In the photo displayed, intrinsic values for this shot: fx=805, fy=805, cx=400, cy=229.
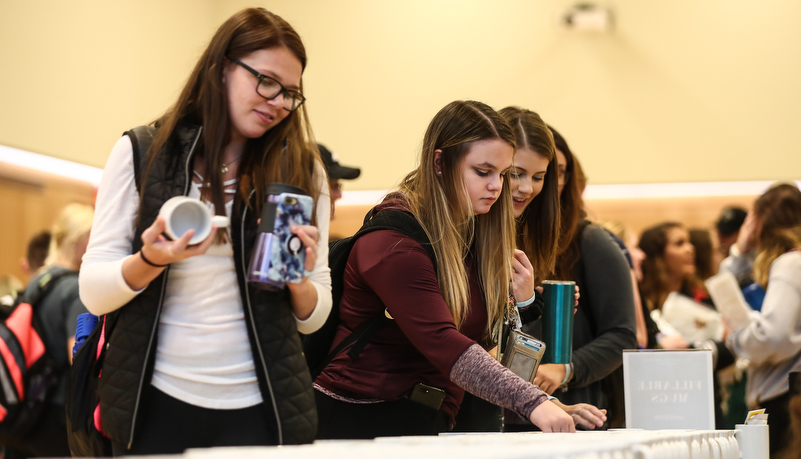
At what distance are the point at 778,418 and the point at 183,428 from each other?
2919 millimetres

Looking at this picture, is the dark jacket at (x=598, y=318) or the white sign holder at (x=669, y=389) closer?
the white sign holder at (x=669, y=389)

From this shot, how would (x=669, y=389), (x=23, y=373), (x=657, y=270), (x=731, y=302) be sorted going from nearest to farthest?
(x=669, y=389)
(x=23, y=373)
(x=731, y=302)
(x=657, y=270)

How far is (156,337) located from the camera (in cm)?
138

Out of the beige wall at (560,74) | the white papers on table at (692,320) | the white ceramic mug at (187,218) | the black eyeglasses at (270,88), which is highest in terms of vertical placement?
the beige wall at (560,74)

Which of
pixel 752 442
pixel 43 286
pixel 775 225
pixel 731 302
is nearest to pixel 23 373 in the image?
pixel 43 286

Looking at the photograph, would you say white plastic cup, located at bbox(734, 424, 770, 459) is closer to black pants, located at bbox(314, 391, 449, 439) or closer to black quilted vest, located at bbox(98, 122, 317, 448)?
black pants, located at bbox(314, 391, 449, 439)

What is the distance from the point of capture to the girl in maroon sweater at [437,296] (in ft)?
5.59

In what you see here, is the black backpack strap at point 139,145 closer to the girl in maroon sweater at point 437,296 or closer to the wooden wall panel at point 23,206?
the girl in maroon sweater at point 437,296

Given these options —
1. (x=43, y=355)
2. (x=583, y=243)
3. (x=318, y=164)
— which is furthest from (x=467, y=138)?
(x=43, y=355)

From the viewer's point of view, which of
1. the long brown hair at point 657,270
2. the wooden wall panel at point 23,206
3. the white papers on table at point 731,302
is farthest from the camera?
the long brown hair at point 657,270

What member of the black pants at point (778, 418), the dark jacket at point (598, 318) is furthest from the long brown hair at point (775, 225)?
the dark jacket at point (598, 318)

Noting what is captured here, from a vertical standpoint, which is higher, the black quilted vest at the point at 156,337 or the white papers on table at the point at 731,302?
the black quilted vest at the point at 156,337

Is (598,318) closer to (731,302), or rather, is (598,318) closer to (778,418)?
(731,302)

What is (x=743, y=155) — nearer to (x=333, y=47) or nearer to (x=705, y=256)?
(x=705, y=256)
